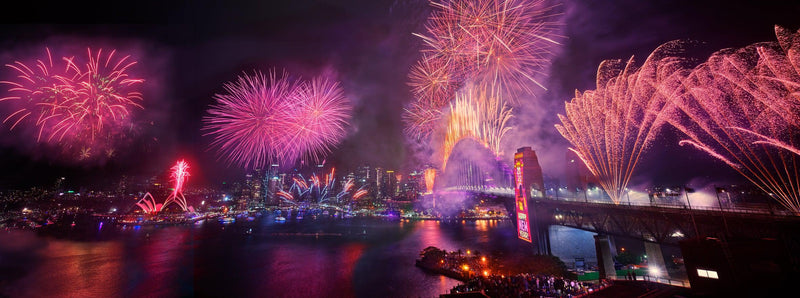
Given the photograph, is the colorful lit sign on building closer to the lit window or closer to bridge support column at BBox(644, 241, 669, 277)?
bridge support column at BBox(644, 241, 669, 277)

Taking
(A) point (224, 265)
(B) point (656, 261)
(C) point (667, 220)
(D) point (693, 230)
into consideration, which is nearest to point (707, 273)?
(D) point (693, 230)

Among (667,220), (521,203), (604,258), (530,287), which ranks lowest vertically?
(530,287)

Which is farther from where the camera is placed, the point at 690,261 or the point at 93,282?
the point at 93,282

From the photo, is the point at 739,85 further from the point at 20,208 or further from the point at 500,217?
the point at 20,208

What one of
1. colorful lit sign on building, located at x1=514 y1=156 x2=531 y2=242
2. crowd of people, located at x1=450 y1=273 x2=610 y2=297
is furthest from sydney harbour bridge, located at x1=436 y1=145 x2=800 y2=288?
crowd of people, located at x1=450 y1=273 x2=610 y2=297

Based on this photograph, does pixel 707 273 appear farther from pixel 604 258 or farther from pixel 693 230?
pixel 604 258

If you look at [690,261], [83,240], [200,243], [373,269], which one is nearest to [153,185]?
[83,240]
